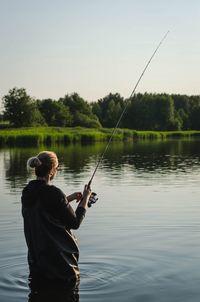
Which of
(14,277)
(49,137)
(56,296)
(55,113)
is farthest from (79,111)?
(56,296)

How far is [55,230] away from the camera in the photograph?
23.9 feet

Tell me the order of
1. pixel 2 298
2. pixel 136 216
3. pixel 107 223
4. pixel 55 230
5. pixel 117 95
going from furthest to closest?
pixel 117 95 → pixel 136 216 → pixel 107 223 → pixel 2 298 → pixel 55 230

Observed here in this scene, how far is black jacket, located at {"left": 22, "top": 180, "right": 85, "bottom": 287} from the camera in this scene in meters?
7.06

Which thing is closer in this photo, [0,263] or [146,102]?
Result: [0,263]

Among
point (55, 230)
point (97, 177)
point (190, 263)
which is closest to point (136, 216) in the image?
point (190, 263)

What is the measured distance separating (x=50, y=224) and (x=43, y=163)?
0.79 metres

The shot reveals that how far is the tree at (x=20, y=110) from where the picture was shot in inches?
3728

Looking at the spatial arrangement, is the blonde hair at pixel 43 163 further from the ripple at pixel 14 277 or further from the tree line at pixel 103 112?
the tree line at pixel 103 112

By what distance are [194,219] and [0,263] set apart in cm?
589

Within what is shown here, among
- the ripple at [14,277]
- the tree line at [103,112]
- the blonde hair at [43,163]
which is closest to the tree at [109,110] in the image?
the tree line at [103,112]

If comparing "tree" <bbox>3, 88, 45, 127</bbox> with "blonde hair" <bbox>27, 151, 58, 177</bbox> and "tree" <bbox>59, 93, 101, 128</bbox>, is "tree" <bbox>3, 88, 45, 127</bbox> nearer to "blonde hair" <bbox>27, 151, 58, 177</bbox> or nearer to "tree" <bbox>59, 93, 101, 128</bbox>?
"tree" <bbox>59, 93, 101, 128</bbox>

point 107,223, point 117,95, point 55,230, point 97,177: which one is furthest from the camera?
point 117,95

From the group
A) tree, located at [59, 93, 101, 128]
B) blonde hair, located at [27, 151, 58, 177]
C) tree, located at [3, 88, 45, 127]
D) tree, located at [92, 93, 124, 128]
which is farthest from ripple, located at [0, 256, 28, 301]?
tree, located at [92, 93, 124, 128]

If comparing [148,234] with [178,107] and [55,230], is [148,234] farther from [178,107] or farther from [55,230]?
[178,107]
